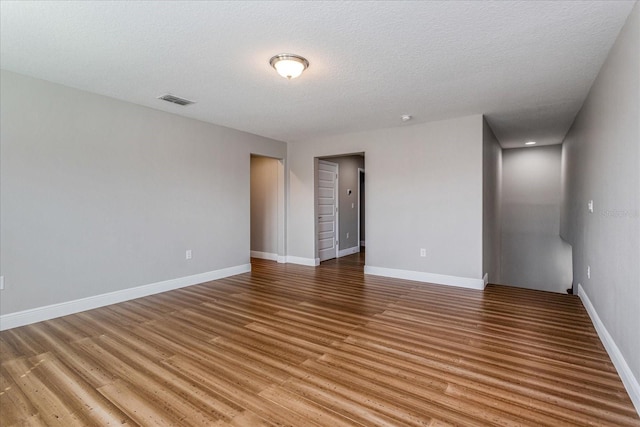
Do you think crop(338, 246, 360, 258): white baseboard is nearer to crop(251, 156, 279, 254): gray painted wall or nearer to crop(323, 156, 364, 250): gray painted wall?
crop(323, 156, 364, 250): gray painted wall

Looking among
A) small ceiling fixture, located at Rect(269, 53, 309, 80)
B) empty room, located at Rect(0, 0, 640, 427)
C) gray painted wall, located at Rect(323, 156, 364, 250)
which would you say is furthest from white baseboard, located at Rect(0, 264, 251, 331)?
small ceiling fixture, located at Rect(269, 53, 309, 80)

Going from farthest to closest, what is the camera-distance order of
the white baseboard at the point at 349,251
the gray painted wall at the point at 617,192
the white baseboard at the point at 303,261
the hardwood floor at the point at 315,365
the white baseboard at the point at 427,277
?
the white baseboard at the point at 349,251, the white baseboard at the point at 303,261, the white baseboard at the point at 427,277, the gray painted wall at the point at 617,192, the hardwood floor at the point at 315,365

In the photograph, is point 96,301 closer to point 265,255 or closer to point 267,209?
point 265,255

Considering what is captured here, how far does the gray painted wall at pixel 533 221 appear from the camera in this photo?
717cm

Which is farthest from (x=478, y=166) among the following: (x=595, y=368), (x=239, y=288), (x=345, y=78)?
(x=239, y=288)

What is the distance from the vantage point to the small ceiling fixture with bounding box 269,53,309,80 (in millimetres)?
2711

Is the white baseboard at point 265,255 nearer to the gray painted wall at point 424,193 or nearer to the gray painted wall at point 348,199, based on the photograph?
the gray painted wall at point 348,199

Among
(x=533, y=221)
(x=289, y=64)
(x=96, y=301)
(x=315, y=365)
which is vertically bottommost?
(x=315, y=365)

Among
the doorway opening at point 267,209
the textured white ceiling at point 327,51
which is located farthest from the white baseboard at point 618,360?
the doorway opening at point 267,209

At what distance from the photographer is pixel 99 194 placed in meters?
3.69

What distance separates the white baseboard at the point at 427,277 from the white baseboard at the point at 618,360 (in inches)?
54.0

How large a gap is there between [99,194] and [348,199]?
514 cm

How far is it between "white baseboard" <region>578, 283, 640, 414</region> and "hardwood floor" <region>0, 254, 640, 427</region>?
5 centimetres

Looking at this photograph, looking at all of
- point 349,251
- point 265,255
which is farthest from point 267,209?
point 349,251
